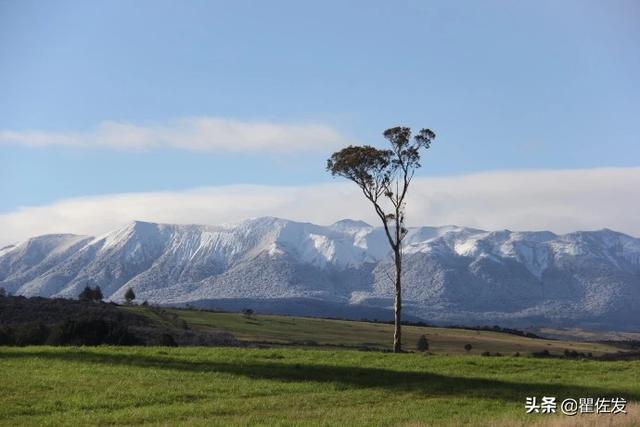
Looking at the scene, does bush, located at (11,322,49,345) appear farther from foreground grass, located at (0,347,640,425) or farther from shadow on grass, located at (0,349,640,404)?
shadow on grass, located at (0,349,640,404)

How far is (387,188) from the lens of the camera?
62750 mm

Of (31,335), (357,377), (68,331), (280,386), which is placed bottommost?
(280,386)

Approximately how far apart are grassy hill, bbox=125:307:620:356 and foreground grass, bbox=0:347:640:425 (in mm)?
68805

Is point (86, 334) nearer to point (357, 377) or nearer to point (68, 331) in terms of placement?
point (68, 331)

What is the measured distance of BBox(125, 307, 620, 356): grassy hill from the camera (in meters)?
122

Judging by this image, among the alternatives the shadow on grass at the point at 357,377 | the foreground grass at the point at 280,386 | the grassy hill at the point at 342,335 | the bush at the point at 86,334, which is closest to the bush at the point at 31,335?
the bush at the point at 86,334

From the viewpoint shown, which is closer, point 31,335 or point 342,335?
point 31,335

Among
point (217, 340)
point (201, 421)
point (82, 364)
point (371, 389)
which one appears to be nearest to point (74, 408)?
point (201, 421)

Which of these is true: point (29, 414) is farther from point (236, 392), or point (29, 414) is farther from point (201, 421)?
point (236, 392)

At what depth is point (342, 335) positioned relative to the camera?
144250 millimetres

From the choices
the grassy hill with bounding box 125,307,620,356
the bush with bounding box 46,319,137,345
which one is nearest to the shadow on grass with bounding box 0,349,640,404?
the bush with bounding box 46,319,137,345

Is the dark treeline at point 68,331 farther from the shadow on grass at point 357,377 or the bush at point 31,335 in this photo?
the shadow on grass at point 357,377

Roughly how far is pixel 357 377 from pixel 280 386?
4.71 meters

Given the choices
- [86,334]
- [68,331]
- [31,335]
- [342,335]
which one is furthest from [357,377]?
[342,335]
